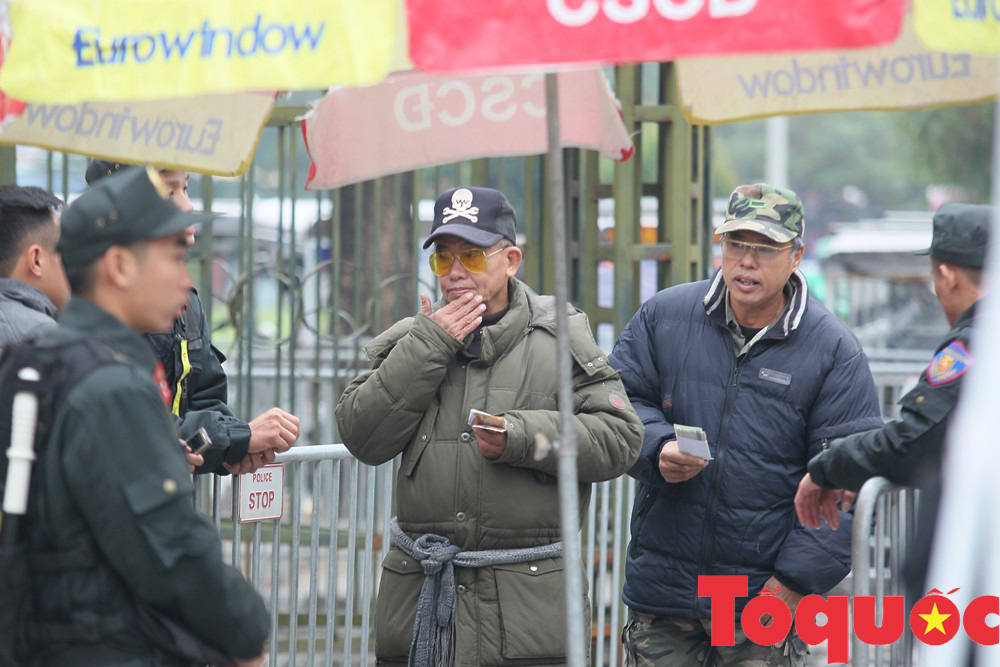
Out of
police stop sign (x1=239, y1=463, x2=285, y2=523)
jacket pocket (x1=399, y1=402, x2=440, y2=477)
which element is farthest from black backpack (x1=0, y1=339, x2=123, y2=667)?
police stop sign (x1=239, y1=463, x2=285, y2=523)

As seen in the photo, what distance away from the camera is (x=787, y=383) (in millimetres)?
4469

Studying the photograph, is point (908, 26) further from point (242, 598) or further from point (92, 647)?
point (92, 647)

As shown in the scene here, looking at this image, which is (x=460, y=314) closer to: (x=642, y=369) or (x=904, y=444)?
(x=642, y=369)

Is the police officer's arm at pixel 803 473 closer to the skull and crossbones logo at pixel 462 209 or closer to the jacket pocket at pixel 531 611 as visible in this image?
→ the jacket pocket at pixel 531 611

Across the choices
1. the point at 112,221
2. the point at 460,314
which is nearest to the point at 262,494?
the point at 460,314

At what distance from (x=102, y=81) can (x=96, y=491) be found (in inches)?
38.9

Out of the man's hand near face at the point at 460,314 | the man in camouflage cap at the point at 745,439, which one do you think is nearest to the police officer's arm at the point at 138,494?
the man's hand near face at the point at 460,314

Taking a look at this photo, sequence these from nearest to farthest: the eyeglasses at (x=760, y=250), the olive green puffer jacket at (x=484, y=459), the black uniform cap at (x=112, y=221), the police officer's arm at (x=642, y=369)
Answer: the black uniform cap at (x=112, y=221) < the olive green puffer jacket at (x=484, y=459) < the eyeglasses at (x=760, y=250) < the police officer's arm at (x=642, y=369)

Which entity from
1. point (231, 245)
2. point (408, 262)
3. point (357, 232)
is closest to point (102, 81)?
point (357, 232)

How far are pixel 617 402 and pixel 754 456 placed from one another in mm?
536

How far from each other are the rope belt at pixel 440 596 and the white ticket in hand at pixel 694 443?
59cm

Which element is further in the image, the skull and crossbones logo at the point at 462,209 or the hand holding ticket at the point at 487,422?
the skull and crossbones logo at the point at 462,209

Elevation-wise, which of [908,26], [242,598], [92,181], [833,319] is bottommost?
[242,598]

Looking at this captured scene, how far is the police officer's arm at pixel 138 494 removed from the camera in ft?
9.30
